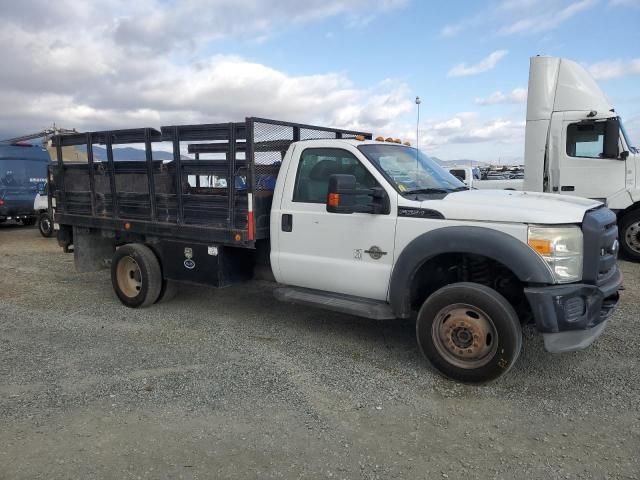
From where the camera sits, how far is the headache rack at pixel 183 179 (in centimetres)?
530

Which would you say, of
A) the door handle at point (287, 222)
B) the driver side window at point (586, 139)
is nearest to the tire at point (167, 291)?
the door handle at point (287, 222)

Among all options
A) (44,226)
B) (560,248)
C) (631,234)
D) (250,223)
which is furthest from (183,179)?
(44,226)

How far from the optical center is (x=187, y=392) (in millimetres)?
4078

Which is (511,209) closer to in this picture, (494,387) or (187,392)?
(494,387)

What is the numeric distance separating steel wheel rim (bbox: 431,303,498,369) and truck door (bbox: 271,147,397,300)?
63cm

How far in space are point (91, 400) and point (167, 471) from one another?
1.26 metres

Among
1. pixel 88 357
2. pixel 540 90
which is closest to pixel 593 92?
pixel 540 90

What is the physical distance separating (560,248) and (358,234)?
169 centimetres

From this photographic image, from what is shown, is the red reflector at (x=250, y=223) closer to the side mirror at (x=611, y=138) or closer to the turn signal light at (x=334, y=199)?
the turn signal light at (x=334, y=199)

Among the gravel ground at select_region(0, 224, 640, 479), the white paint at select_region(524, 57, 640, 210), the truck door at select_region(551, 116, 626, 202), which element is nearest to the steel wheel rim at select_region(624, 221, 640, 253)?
the white paint at select_region(524, 57, 640, 210)

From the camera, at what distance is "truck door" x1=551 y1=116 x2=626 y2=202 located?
9070mm

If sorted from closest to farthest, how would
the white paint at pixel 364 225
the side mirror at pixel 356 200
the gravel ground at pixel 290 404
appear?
the gravel ground at pixel 290 404 < the white paint at pixel 364 225 < the side mirror at pixel 356 200

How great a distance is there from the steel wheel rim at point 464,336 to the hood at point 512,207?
74 cm

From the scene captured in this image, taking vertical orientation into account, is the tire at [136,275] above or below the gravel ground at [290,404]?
above
